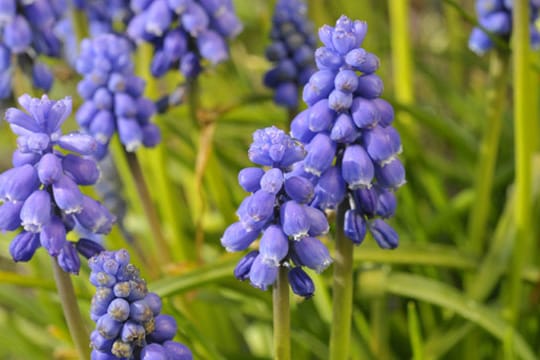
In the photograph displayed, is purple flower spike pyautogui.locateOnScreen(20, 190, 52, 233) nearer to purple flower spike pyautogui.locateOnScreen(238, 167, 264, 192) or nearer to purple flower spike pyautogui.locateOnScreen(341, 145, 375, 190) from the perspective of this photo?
purple flower spike pyautogui.locateOnScreen(238, 167, 264, 192)

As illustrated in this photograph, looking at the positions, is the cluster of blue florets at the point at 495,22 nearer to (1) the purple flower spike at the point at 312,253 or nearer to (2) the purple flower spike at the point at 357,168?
(2) the purple flower spike at the point at 357,168

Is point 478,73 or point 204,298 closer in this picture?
point 204,298

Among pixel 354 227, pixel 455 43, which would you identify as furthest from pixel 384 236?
pixel 455 43

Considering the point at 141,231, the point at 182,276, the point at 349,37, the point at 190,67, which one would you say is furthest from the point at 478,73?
the point at 349,37

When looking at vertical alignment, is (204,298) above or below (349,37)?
below

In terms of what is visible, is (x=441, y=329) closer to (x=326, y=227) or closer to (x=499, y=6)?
(x=499, y=6)

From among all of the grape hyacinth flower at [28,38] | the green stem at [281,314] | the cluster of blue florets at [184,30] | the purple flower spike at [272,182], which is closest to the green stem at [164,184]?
the cluster of blue florets at [184,30]
